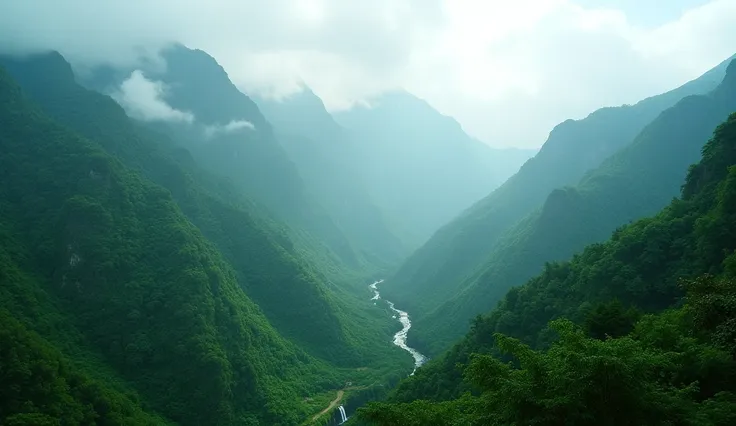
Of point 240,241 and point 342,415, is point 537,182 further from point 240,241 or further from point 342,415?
point 342,415

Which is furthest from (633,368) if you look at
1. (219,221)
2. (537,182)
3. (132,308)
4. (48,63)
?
(537,182)

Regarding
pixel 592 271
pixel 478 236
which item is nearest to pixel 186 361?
pixel 592 271

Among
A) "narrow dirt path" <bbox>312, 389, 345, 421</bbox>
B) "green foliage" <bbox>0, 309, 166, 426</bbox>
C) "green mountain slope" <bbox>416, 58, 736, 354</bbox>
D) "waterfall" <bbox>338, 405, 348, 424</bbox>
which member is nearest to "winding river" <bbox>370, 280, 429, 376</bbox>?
"green mountain slope" <bbox>416, 58, 736, 354</bbox>

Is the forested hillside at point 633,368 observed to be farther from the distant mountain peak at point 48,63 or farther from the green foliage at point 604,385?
the distant mountain peak at point 48,63

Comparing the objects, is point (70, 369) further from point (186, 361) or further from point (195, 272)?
point (195, 272)

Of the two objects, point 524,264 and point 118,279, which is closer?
point 118,279

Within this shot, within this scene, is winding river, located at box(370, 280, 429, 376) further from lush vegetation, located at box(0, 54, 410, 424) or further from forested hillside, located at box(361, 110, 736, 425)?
forested hillside, located at box(361, 110, 736, 425)
